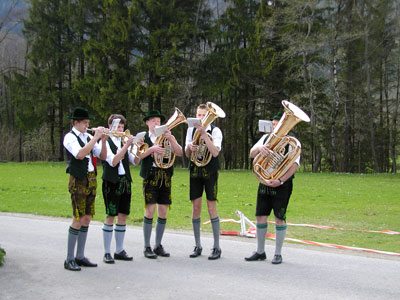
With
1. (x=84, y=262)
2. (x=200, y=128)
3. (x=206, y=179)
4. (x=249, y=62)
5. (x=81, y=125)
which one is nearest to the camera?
(x=81, y=125)

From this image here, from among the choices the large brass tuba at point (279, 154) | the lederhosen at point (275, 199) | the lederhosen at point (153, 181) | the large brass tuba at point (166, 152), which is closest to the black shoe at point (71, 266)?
the lederhosen at point (153, 181)

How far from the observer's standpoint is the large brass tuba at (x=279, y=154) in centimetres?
637

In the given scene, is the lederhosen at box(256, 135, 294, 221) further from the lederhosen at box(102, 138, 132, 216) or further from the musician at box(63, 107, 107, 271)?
the musician at box(63, 107, 107, 271)

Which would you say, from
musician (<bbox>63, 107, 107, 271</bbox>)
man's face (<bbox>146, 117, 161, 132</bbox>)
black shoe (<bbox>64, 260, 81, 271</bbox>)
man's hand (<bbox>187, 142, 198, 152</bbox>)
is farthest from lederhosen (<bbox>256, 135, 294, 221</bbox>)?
black shoe (<bbox>64, 260, 81, 271</bbox>)

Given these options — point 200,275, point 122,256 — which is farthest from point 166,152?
point 200,275

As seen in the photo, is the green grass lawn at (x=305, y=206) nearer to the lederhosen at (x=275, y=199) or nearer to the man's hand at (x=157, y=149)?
the lederhosen at (x=275, y=199)

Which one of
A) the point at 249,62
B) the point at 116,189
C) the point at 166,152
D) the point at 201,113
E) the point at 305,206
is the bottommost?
the point at 305,206

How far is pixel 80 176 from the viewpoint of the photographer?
6105 mm

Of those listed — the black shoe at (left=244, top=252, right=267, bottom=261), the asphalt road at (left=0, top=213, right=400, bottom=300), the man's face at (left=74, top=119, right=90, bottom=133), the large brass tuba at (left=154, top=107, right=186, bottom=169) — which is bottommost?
the asphalt road at (left=0, top=213, right=400, bottom=300)

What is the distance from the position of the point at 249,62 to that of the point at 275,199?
1052 inches

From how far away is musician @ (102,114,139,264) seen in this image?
6645 mm

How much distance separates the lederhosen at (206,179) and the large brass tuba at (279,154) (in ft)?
2.26

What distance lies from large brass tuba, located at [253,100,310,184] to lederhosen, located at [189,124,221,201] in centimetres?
69

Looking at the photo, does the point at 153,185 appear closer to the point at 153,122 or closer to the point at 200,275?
the point at 153,122
